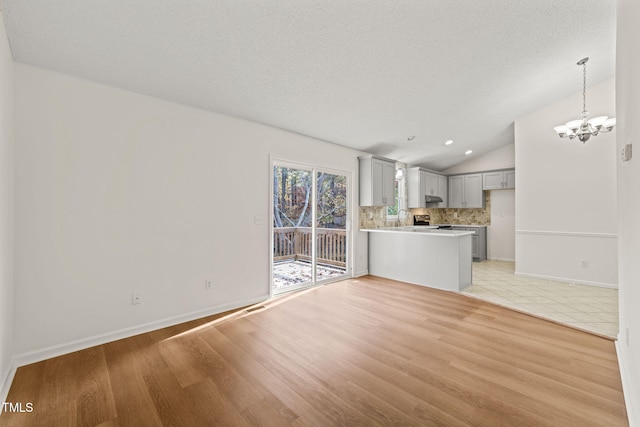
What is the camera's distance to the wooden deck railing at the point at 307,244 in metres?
4.26

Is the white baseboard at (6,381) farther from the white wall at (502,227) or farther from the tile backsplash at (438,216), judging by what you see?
the white wall at (502,227)

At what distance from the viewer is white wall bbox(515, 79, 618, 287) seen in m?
4.48

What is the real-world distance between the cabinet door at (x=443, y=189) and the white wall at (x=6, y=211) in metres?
7.73

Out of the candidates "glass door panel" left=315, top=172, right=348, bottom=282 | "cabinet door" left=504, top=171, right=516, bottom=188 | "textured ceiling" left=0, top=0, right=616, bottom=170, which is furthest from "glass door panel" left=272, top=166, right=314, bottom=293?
"cabinet door" left=504, top=171, right=516, bottom=188

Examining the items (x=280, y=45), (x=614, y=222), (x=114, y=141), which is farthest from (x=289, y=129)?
(x=614, y=222)

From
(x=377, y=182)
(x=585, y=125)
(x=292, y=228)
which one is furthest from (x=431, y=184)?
(x=292, y=228)

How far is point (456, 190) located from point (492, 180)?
0.90 meters

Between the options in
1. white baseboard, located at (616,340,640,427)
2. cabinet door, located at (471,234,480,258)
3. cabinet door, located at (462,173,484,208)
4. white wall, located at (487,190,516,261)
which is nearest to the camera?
white baseboard, located at (616,340,640,427)

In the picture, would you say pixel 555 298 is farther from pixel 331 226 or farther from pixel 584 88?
pixel 331 226

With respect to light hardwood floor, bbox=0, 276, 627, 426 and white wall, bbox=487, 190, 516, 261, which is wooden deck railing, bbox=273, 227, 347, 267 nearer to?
light hardwood floor, bbox=0, 276, 627, 426

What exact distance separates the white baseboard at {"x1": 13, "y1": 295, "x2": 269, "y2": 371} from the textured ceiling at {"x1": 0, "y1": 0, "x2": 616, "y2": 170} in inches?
95.6

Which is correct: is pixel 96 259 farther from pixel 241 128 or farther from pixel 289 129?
pixel 289 129

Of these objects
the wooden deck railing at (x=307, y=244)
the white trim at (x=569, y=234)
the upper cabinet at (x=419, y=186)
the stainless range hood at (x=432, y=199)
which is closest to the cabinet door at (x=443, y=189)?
the stainless range hood at (x=432, y=199)

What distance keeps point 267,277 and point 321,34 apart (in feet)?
9.98
